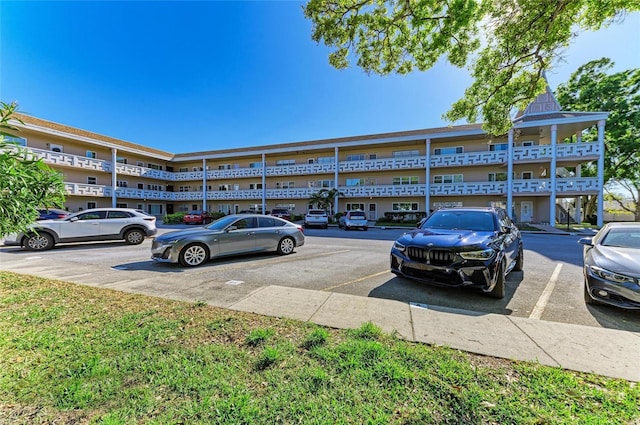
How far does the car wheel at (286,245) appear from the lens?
8.84m

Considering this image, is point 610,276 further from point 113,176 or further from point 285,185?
point 113,176

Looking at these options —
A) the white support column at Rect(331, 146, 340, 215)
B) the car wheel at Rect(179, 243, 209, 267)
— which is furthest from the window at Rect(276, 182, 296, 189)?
the car wheel at Rect(179, 243, 209, 267)

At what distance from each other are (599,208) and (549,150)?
5842 millimetres

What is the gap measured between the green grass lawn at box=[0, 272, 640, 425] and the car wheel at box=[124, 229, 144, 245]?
879cm

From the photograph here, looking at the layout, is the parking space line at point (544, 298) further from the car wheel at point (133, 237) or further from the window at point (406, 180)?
the window at point (406, 180)

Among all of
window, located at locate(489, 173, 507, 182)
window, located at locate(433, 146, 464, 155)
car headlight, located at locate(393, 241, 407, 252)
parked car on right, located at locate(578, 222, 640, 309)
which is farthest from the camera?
window, located at locate(433, 146, 464, 155)

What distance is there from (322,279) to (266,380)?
3.63 metres

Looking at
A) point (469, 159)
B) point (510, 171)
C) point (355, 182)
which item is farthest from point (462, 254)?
point (355, 182)

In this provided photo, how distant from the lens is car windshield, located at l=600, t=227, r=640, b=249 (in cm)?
471

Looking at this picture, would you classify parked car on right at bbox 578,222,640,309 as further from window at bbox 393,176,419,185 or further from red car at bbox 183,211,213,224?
red car at bbox 183,211,213,224

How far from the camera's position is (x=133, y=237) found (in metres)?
11.3

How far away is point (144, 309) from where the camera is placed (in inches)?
155

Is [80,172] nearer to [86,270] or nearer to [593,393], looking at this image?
[86,270]

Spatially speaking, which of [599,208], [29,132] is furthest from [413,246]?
[29,132]
